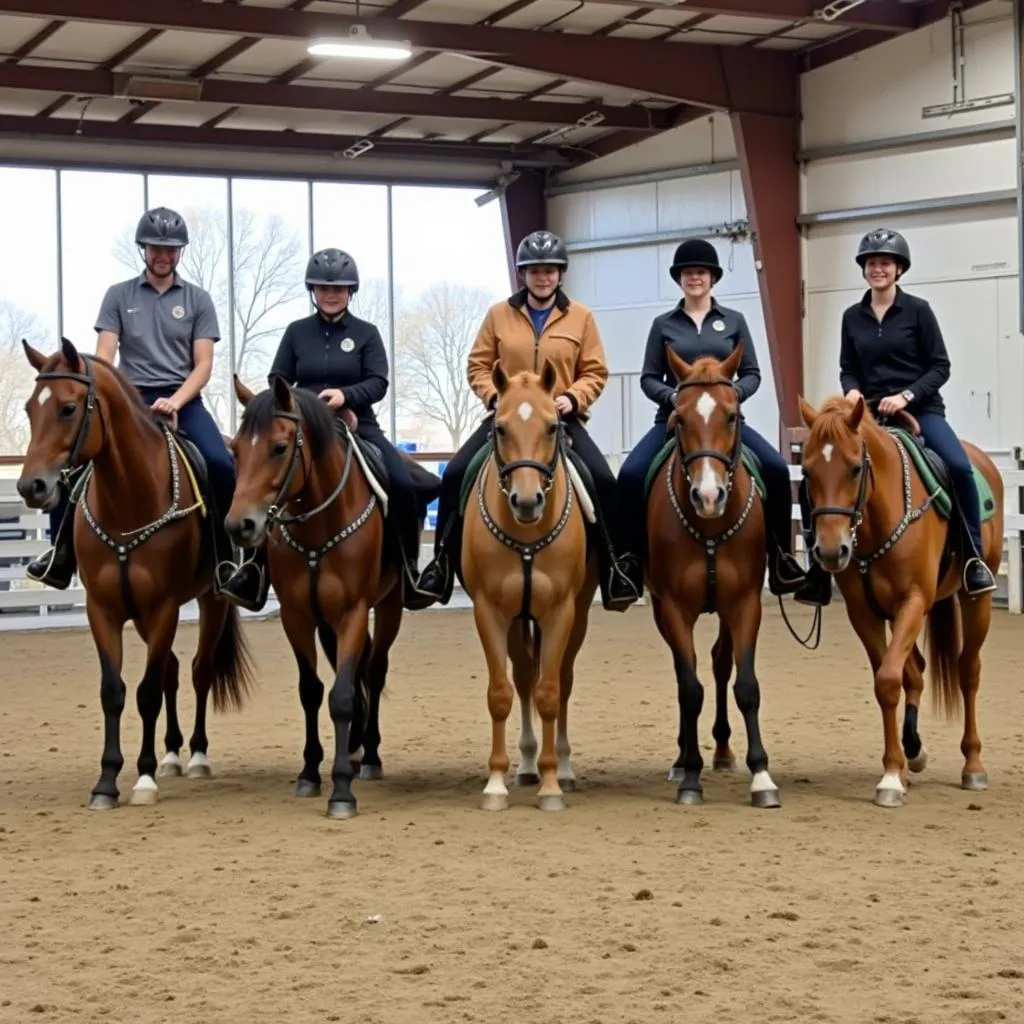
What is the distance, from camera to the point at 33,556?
16.1 meters

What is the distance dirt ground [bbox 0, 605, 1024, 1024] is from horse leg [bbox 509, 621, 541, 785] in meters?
0.23

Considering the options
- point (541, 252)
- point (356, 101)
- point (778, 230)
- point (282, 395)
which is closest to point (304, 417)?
point (282, 395)

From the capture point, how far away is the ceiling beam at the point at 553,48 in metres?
15.8

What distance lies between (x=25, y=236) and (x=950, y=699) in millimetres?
17665

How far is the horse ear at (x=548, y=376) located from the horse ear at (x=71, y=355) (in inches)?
75.3

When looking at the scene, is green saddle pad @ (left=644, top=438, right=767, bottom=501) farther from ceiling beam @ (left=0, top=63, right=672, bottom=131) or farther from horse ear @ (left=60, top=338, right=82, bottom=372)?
ceiling beam @ (left=0, top=63, right=672, bottom=131)

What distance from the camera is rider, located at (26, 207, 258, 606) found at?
25.1ft

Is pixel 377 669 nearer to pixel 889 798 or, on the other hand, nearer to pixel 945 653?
pixel 889 798

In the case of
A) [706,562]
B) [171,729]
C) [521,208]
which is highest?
[521,208]

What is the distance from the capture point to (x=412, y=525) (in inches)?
301

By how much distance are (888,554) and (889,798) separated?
1.01m

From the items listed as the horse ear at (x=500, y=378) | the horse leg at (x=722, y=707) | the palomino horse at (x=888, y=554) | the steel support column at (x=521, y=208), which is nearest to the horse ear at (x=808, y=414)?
the palomino horse at (x=888, y=554)

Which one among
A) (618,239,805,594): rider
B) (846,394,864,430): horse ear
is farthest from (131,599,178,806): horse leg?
(846,394,864,430): horse ear

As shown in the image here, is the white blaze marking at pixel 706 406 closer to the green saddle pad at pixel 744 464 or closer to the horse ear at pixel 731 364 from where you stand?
the horse ear at pixel 731 364
